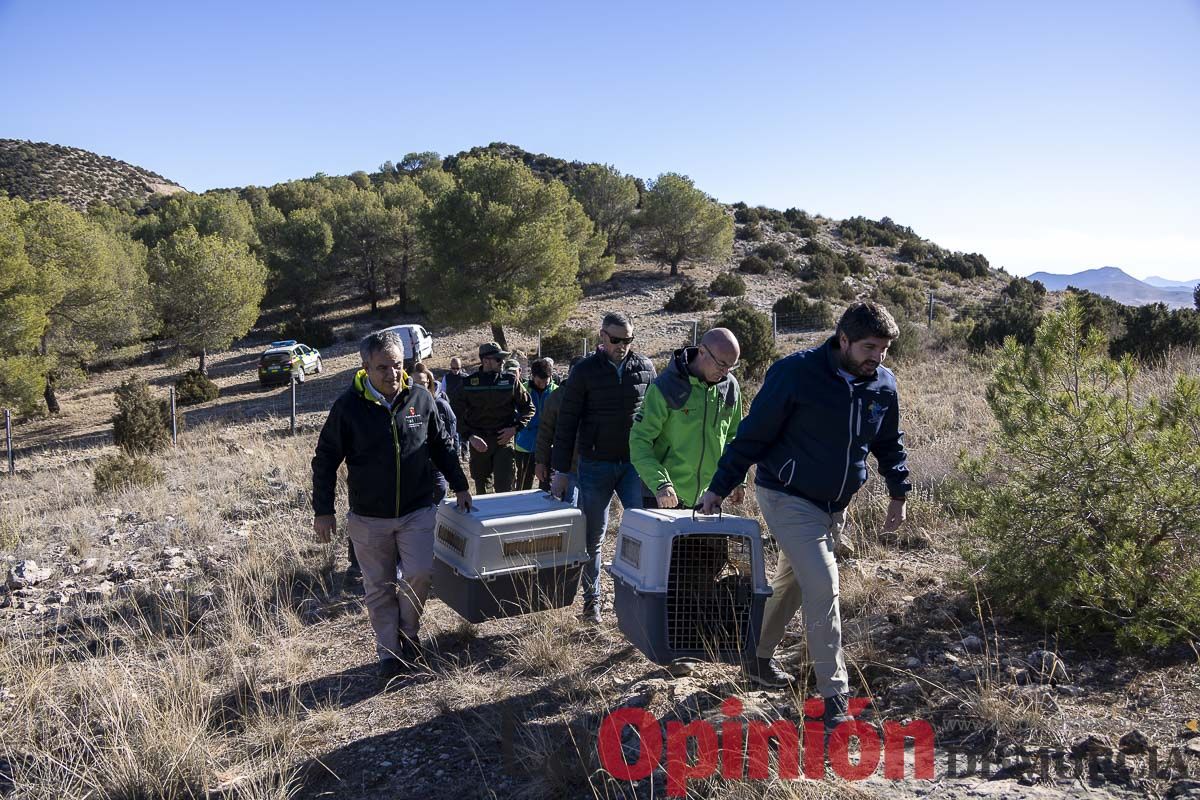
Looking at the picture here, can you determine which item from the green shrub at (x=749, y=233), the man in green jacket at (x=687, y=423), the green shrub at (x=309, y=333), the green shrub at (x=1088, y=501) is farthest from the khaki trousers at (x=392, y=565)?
the green shrub at (x=749, y=233)

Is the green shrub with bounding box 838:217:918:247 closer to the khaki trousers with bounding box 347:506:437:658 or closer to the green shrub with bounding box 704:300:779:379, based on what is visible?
the green shrub with bounding box 704:300:779:379

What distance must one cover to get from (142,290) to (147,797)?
107ft

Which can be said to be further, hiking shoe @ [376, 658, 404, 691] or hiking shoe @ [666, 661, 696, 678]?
hiking shoe @ [376, 658, 404, 691]

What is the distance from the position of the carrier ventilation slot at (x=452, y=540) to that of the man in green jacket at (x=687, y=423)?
0.92 m

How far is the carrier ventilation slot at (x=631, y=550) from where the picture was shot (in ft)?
10.4

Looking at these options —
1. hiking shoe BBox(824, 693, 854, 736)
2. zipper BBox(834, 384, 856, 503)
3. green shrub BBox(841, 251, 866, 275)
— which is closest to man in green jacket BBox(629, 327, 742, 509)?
zipper BBox(834, 384, 856, 503)

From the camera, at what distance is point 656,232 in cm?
4166

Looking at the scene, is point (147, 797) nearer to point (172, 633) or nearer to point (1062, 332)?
point (172, 633)

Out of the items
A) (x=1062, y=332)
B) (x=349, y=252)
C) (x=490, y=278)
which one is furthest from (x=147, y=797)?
(x=349, y=252)

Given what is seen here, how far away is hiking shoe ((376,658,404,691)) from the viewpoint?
370 centimetres

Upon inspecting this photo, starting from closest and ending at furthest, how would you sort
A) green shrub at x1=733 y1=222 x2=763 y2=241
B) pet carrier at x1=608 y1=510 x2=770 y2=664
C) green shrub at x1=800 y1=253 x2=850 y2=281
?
pet carrier at x1=608 y1=510 x2=770 y2=664 < green shrub at x1=800 y1=253 x2=850 y2=281 < green shrub at x1=733 y1=222 x2=763 y2=241

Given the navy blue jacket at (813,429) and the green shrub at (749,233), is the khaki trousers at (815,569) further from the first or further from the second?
the green shrub at (749,233)

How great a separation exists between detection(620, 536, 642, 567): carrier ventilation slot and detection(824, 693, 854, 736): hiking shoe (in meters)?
0.87

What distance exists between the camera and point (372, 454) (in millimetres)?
3609
